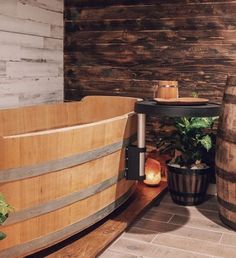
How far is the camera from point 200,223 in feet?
10.6

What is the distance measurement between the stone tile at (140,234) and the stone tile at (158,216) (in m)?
0.28

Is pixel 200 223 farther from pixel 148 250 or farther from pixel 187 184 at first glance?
pixel 148 250

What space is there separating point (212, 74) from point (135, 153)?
1.31m

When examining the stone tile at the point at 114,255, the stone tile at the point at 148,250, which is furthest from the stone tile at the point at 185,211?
the stone tile at the point at 114,255

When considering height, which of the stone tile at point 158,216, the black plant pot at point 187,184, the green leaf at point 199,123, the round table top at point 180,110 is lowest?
the stone tile at point 158,216

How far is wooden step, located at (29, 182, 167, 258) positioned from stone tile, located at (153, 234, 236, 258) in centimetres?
30

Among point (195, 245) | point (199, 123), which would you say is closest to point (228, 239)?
point (195, 245)

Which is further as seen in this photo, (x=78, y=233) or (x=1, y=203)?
(x=78, y=233)

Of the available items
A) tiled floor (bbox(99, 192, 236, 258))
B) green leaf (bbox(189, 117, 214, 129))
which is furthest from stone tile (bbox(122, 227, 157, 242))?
green leaf (bbox(189, 117, 214, 129))

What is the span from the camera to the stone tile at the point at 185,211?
3375 mm

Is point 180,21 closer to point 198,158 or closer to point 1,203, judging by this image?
point 198,158

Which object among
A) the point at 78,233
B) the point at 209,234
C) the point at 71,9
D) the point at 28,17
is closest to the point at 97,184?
the point at 78,233

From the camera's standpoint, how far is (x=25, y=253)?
2291mm

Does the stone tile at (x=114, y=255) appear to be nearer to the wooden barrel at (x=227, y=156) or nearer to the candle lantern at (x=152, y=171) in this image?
the wooden barrel at (x=227, y=156)
